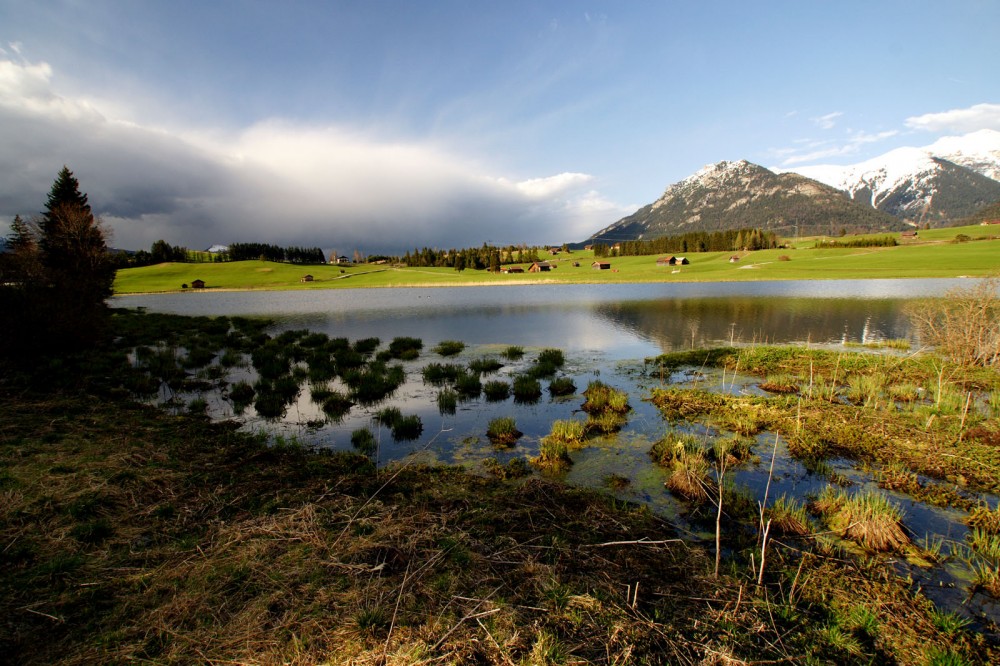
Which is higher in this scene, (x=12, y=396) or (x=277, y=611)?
(x=12, y=396)

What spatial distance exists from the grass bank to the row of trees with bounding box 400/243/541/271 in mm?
128297

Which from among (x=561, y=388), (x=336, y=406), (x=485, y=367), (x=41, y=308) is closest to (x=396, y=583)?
(x=336, y=406)

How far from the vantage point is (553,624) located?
185 inches

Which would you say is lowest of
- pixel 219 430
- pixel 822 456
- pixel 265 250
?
pixel 822 456

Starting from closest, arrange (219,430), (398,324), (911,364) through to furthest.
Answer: (219,430)
(911,364)
(398,324)

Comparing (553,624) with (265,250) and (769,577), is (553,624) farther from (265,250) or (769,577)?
(265,250)

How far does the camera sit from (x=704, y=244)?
476ft

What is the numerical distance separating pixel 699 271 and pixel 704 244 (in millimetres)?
53172

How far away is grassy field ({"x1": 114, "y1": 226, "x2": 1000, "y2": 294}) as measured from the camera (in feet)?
261

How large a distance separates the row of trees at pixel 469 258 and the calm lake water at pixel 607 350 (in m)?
87.1

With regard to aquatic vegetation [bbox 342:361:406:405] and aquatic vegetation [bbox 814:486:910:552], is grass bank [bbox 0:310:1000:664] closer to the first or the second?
aquatic vegetation [bbox 814:486:910:552]

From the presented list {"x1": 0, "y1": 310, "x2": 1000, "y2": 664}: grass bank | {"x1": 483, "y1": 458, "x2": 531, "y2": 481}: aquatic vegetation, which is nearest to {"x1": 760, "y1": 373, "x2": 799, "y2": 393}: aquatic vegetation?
{"x1": 0, "y1": 310, "x2": 1000, "y2": 664}: grass bank

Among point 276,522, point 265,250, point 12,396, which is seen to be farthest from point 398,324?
point 265,250

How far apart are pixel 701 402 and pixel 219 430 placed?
15.6 metres
